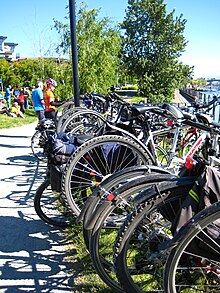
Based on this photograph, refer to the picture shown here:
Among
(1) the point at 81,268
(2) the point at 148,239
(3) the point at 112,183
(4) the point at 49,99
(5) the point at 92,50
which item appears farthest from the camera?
(5) the point at 92,50

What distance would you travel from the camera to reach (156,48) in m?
42.2

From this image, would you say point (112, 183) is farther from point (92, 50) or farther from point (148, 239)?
point (92, 50)

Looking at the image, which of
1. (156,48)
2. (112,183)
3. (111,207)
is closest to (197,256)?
(111,207)

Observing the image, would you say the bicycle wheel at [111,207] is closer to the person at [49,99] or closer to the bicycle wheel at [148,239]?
the bicycle wheel at [148,239]

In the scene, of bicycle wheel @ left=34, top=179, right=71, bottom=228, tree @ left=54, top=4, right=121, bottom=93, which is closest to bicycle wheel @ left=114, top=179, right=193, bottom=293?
bicycle wheel @ left=34, top=179, right=71, bottom=228

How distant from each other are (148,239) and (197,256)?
415 millimetres

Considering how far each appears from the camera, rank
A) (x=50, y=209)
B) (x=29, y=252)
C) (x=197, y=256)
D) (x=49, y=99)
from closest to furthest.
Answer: (x=197, y=256) < (x=29, y=252) < (x=50, y=209) < (x=49, y=99)

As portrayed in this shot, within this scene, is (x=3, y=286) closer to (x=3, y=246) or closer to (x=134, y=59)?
(x=3, y=246)

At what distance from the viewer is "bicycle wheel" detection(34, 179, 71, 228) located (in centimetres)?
341

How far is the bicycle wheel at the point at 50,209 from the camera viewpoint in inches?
134

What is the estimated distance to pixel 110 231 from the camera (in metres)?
3.19

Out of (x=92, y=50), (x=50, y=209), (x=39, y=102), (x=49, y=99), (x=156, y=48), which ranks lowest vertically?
(x=50, y=209)

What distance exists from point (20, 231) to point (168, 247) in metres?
2.20

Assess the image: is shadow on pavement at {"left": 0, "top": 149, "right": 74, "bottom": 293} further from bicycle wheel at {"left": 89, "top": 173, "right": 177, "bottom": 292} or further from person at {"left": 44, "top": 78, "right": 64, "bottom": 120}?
person at {"left": 44, "top": 78, "right": 64, "bottom": 120}
